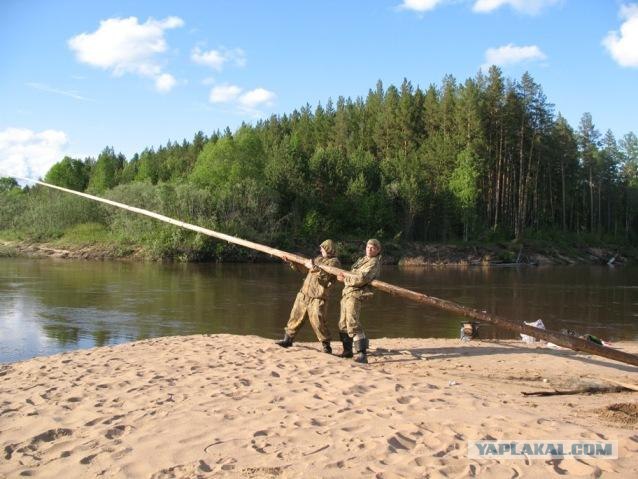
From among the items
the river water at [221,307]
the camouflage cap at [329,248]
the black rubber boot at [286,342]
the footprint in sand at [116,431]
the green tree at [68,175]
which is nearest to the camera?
the footprint in sand at [116,431]

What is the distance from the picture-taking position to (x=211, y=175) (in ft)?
212

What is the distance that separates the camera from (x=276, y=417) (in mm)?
6027

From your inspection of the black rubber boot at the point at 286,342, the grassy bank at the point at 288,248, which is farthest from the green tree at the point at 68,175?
the black rubber boot at the point at 286,342

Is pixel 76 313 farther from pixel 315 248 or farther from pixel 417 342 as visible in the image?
pixel 315 248

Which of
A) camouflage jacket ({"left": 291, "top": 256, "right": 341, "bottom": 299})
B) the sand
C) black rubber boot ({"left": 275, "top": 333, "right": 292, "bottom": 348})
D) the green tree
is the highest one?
the green tree

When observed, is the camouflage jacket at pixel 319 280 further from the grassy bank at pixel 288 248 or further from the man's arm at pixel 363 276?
the grassy bank at pixel 288 248

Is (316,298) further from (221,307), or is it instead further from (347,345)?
(221,307)

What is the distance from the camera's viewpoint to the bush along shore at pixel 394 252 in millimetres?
55094

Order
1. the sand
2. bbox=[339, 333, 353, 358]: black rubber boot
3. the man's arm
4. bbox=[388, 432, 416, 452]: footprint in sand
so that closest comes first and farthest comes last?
the sand
bbox=[388, 432, 416, 452]: footprint in sand
the man's arm
bbox=[339, 333, 353, 358]: black rubber boot

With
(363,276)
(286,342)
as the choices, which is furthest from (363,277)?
(286,342)

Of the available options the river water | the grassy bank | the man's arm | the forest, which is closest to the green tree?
the forest

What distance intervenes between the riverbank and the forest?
4.26ft

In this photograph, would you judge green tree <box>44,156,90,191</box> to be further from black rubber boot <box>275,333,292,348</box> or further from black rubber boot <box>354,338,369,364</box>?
black rubber boot <box>354,338,369,364</box>

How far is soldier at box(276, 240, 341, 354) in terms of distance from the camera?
1063 centimetres
